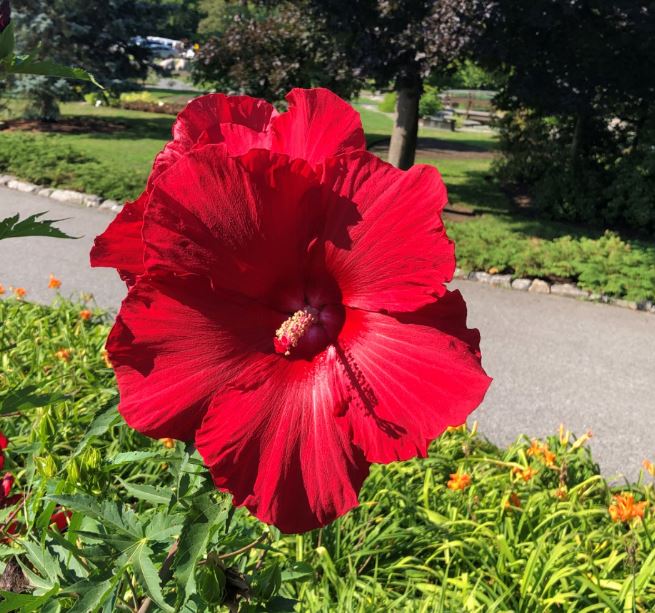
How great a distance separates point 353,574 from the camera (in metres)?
2.43

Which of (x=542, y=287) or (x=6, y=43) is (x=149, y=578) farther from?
(x=542, y=287)

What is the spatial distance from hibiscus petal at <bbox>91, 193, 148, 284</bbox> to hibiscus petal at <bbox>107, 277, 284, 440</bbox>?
6cm

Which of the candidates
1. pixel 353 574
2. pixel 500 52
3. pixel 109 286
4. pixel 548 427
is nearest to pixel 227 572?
pixel 353 574

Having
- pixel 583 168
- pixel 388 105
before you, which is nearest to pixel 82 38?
pixel 583 168

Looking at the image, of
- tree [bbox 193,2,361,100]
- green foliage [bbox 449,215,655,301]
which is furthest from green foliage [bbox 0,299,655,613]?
tree [bbox 193,2,361,100]

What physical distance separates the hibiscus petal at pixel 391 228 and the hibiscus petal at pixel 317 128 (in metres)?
0.10

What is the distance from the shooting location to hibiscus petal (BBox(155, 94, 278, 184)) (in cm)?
89

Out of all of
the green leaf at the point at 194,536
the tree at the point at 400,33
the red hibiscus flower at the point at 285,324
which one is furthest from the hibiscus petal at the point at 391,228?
the tree at the point at 400,33

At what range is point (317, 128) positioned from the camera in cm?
90

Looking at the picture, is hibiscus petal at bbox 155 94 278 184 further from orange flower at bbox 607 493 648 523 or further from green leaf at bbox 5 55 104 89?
orange flower at bbox 607 493 648 523

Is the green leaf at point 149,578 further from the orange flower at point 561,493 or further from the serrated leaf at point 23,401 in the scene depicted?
the orange flower at point 561,493

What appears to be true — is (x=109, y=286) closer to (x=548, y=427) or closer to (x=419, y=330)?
(x=548, y=427)

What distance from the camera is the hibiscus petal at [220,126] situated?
0.89 metres

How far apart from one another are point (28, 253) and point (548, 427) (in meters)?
6.28
